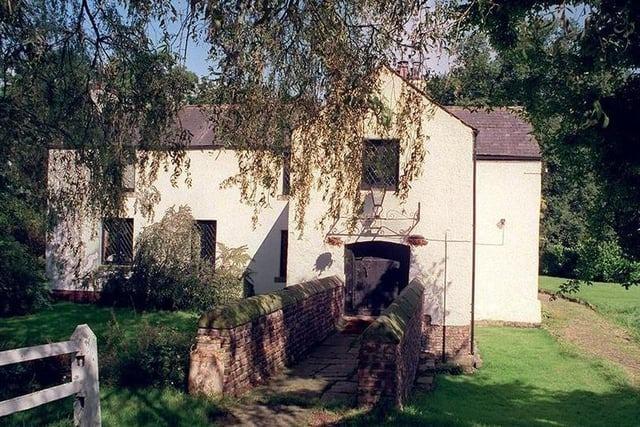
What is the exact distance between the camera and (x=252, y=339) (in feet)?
33.4

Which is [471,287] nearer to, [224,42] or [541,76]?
[541,76]

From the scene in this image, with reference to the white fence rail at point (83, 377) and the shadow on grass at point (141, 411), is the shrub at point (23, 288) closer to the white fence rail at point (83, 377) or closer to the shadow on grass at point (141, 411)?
the shadow on grass at point (141, 411)

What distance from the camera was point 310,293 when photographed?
13812 mm

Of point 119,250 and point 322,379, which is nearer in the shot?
point 322,379

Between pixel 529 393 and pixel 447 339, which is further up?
pixel 447 339

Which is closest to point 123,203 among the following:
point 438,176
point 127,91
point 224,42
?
point 127,91

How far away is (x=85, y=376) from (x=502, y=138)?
736 inches

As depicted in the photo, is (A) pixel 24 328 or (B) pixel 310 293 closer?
(B) pixel 310 293

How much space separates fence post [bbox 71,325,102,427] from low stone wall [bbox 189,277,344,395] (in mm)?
3243

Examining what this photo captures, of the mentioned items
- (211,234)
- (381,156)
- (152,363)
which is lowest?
(152,363)

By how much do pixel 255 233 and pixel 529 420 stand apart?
44.9 ft

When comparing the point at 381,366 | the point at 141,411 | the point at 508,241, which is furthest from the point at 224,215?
the point at 381,366

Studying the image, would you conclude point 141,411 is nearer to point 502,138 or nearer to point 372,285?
point 372,285

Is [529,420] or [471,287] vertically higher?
[471,287]
